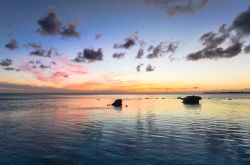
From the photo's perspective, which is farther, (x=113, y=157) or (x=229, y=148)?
(x=229, y=148)

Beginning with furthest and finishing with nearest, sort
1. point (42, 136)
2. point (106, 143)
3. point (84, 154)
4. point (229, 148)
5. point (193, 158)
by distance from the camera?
point (42, 136) < point (106, 143) < point (229, 148) < point (84, 154) < point (193, 158)

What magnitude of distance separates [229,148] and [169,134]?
29.6 ft

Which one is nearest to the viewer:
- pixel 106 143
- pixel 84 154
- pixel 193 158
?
pixel 193 158

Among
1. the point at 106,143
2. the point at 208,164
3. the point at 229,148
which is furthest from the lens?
the point at 106,143

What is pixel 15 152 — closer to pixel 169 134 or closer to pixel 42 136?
pixel 42 136

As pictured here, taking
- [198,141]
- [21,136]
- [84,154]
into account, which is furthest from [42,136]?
[198,141]

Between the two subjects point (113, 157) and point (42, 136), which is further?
point (42, 136)

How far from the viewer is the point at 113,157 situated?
2098 centimetres

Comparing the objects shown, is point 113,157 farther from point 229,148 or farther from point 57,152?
point 229,148

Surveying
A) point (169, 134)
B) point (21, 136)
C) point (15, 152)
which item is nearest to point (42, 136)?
point (21, 136)

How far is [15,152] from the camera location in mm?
22609

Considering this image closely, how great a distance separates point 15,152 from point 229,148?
785 inches

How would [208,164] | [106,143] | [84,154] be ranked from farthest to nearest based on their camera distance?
[106,143], [84,154], [208,164]

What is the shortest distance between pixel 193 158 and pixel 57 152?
11.9 meters
